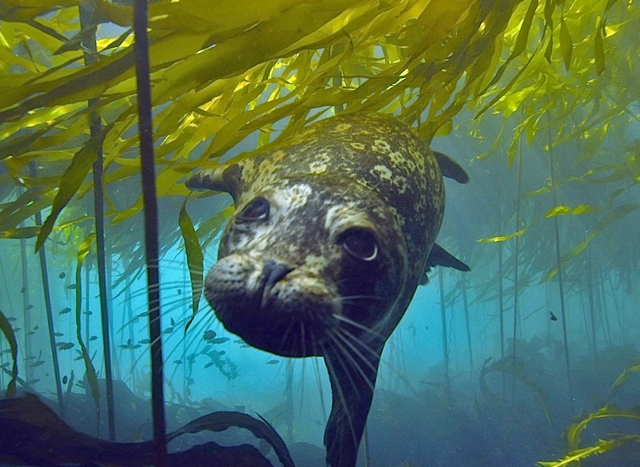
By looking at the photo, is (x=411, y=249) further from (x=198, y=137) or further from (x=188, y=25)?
(x=198, y=137)

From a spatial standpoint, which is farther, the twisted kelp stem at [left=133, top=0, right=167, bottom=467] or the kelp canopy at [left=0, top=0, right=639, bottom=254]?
the kelp canopy at [left=0, top=0, right=639, bottom=254]

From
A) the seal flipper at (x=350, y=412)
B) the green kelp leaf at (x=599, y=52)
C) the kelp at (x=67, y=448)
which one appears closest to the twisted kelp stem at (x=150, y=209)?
the kelp at (x=67, y=448)

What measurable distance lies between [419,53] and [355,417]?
144 cm

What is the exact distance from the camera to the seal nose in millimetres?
1062

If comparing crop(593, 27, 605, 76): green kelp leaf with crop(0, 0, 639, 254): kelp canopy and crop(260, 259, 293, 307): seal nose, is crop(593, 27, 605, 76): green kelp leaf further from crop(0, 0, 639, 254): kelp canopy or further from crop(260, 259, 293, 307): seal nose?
crop(260, 259, 293, 307): seal nose

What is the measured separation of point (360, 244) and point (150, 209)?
1.80 feet

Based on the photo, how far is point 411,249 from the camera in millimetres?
1618

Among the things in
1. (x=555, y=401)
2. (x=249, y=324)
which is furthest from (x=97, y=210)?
(x=555, y=401)

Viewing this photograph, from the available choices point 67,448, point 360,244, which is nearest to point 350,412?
point 360,244

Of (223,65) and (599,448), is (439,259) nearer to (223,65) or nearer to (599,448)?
(599,448)

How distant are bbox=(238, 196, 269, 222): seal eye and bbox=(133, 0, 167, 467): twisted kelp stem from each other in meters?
0.30

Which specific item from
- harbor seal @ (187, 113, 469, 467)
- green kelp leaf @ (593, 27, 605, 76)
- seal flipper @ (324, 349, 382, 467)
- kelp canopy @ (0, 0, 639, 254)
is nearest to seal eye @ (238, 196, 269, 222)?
harbor seal @ (187, 113, 469, 467)

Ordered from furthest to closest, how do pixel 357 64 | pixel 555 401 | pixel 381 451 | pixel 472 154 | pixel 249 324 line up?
pixel 472 154 → pixel 555 401 → pixel 381 451 → pixel 357 64 → pixel 249 324

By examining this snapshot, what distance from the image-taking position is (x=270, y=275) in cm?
109
